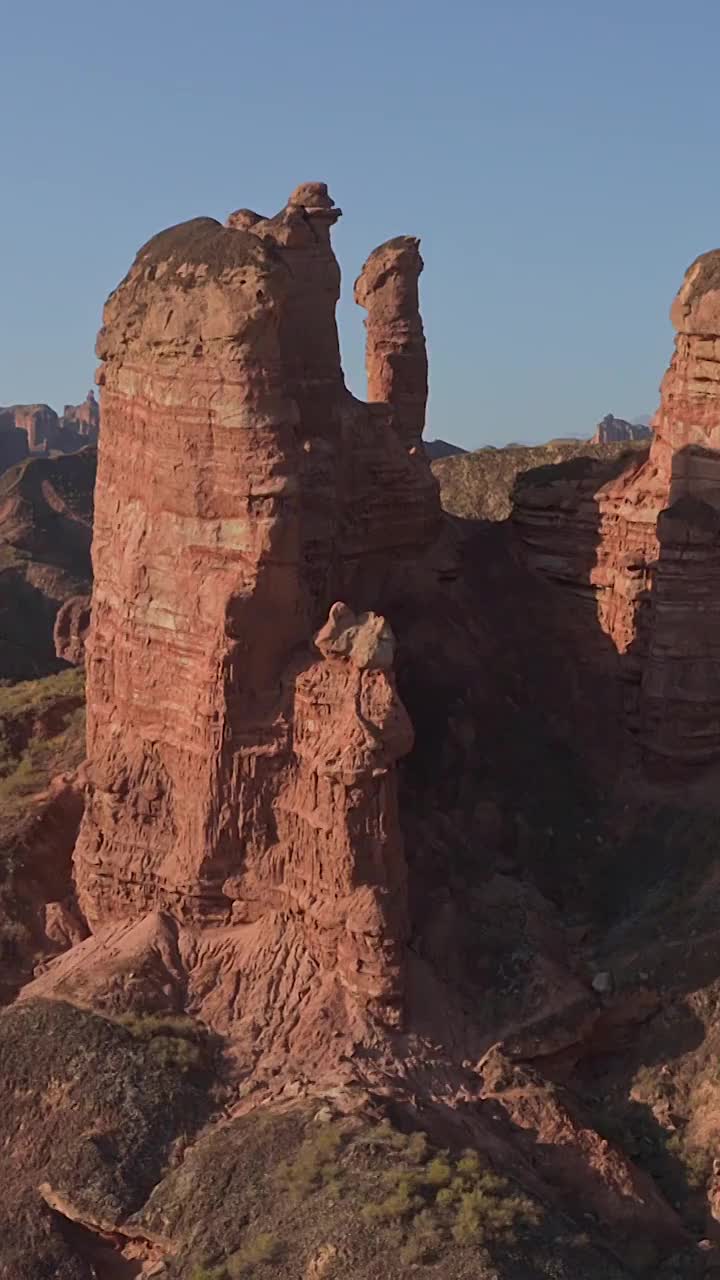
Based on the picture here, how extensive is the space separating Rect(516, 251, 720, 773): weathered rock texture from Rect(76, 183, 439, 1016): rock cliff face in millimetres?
6537

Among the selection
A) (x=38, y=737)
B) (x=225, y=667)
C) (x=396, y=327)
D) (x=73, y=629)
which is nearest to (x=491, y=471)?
(x=396, y=327)

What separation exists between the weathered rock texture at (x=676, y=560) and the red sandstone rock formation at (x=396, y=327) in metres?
7.97

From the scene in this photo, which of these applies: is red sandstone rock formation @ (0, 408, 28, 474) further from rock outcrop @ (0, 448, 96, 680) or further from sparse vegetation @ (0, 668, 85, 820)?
sparse vegetation @ (0, 668, 85, 820)

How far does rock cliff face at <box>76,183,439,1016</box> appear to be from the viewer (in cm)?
2614

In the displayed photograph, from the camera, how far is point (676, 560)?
3238 centimetres

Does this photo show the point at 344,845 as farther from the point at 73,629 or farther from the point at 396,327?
the point at 73,629

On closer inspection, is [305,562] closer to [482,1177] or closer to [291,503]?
[291,503]

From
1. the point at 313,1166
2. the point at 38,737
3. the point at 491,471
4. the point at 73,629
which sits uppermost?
the point at 491,471

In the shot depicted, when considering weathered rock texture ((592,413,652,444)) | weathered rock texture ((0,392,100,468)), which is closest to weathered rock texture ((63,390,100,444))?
weathered rock texture ((0,392,100,468))

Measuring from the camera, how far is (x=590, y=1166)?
24812mm

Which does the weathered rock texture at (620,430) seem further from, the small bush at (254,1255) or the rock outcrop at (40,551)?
the small bush at (254,1255)

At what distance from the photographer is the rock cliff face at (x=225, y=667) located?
26141 millimetres

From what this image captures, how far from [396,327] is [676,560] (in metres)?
11.5

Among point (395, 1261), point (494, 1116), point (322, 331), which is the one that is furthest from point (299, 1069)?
point (322, 331)
